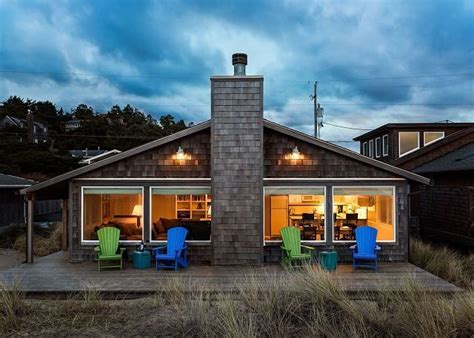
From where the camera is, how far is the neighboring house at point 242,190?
884 centimetres

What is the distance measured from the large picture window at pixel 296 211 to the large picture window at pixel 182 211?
125 centimetres

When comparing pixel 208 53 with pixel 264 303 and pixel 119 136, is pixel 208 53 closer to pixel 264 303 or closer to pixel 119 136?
pixel 264 303

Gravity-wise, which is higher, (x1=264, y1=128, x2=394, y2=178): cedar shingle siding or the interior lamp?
(x1=264, y1=128, x2=394, y2=178): cedar shingle siding

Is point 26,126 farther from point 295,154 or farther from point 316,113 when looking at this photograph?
point 295,154

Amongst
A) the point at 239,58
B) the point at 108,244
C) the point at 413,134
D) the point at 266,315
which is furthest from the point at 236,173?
the point at 413,134

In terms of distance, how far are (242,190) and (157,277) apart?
7.63 ft

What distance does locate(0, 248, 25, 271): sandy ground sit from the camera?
36.1ft

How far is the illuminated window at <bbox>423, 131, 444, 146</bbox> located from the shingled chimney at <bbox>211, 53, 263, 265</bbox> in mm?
11741

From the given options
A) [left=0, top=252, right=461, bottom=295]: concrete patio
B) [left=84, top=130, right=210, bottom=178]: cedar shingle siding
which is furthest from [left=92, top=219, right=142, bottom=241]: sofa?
[left=84, top=130, right=210, bottom=178]: cedar shingle siding

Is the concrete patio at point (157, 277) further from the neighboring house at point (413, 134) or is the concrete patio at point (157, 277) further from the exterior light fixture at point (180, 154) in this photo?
the neighboring house at point (413, 134)

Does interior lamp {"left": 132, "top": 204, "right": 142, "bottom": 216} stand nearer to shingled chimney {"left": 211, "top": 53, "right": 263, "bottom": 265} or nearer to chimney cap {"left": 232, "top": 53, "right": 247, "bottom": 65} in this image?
shingled chimney {"left": 211, "top": 53, "right": 263, "bottom": 265}

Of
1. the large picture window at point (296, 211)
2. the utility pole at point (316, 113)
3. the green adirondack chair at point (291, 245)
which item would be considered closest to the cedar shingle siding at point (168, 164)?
the large picture window at point (296, 211)

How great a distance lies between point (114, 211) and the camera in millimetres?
9430

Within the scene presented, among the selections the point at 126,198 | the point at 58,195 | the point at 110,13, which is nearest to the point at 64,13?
the point at 110,13
